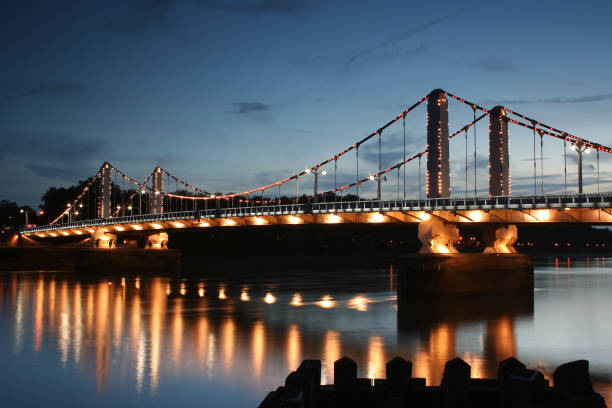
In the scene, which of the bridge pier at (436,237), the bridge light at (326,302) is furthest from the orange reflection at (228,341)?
the bridge pier at (436,237)

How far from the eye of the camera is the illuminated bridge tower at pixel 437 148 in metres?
46.6

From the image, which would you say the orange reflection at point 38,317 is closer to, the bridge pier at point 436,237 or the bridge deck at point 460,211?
the bridge deck at point 460,211

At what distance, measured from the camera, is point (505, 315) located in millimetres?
34656

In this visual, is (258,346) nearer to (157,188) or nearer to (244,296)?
(244,296)

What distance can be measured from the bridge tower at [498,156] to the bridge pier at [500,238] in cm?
339

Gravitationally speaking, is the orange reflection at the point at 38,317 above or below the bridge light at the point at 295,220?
below

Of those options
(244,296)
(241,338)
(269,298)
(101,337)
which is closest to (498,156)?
(269,298)

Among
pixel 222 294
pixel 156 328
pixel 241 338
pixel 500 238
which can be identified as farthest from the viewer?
pixel 500 238

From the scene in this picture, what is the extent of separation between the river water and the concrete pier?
5.04 feet

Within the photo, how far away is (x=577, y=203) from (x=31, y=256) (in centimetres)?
6631

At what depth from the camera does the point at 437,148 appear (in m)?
46.6

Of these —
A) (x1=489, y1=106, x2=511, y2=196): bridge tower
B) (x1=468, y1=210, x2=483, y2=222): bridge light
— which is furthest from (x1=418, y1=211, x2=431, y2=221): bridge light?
(x1=489, y1=106, x2=511, y2=196): bridge tower

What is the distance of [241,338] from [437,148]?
84.9 feet

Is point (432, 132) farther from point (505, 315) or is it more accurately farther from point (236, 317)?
point (236, 317)
